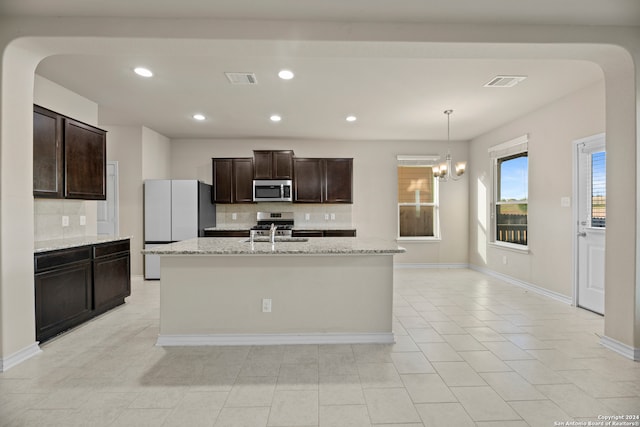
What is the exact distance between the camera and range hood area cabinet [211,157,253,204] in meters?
6.33

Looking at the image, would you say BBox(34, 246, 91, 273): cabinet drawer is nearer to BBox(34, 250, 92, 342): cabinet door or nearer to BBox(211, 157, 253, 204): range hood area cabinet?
BBox(34, 250, 92, 342): cabinet door

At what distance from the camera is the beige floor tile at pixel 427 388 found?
2.13m

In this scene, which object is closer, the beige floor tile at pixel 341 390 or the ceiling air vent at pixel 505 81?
the beige floor tile at pixel 341 390

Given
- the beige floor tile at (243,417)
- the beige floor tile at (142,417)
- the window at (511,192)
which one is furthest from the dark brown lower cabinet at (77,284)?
the window at (511,192)

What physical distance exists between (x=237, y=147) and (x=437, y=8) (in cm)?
497

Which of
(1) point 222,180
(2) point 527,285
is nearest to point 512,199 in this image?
(2) point 527,285

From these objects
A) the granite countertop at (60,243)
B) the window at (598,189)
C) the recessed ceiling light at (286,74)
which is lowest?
the granite countertop at (60,243)

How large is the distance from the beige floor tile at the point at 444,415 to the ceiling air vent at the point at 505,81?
3.28 m

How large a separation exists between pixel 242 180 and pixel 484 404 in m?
5.23

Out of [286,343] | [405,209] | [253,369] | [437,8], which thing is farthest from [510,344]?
[405,209]

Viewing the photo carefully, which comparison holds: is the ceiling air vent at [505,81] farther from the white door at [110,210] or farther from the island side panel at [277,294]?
the white door at [110,210]

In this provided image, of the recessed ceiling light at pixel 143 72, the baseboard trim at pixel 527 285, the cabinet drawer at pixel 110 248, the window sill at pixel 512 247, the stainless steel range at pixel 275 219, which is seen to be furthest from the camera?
the stainless steel range at pixel 275 219

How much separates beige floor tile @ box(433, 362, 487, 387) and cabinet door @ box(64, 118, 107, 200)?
3947 millimetres

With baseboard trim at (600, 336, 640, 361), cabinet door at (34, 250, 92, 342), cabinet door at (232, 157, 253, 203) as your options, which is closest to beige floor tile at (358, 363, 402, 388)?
baseboard trim at (600, 336, 640, 361)
